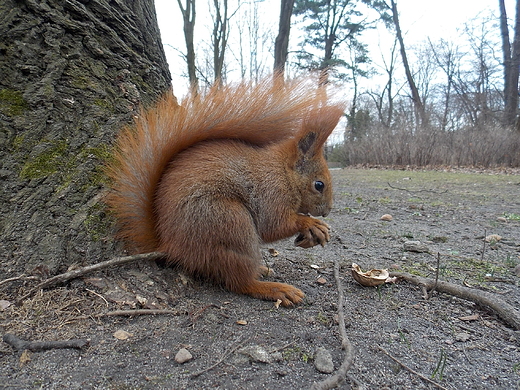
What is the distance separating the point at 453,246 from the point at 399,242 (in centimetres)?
30

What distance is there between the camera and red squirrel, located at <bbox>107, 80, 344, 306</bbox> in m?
1.21

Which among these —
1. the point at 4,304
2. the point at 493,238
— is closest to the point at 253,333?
the point at 4,304

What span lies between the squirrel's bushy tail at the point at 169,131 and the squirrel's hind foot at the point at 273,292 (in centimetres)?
38

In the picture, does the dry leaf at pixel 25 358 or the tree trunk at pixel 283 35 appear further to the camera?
the tree trunk at pixel 283 35

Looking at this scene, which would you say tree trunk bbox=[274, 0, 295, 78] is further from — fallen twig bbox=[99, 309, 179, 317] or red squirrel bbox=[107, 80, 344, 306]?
fallen twig bbox=[99, 309, 179, 317]

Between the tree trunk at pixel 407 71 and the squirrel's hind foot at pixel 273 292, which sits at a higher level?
the tree trunk at pixel 407 71

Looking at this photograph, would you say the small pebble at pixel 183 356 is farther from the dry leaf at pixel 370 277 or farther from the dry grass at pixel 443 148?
the dry grass at pixel 443 148

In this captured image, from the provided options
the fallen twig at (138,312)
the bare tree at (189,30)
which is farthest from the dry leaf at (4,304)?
the bare tree at (189,30)

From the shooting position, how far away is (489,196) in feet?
14.0

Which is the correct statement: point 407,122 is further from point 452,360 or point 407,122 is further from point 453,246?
point 452,360

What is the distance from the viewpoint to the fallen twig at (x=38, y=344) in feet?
2.72

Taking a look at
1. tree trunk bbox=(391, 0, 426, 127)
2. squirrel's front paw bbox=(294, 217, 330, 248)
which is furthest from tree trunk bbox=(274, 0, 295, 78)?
tree trunk bbox=(391, 0, 426, 127)

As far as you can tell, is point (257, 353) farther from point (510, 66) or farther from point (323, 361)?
point (510, 66)

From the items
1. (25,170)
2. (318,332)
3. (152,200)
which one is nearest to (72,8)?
(25,170)
